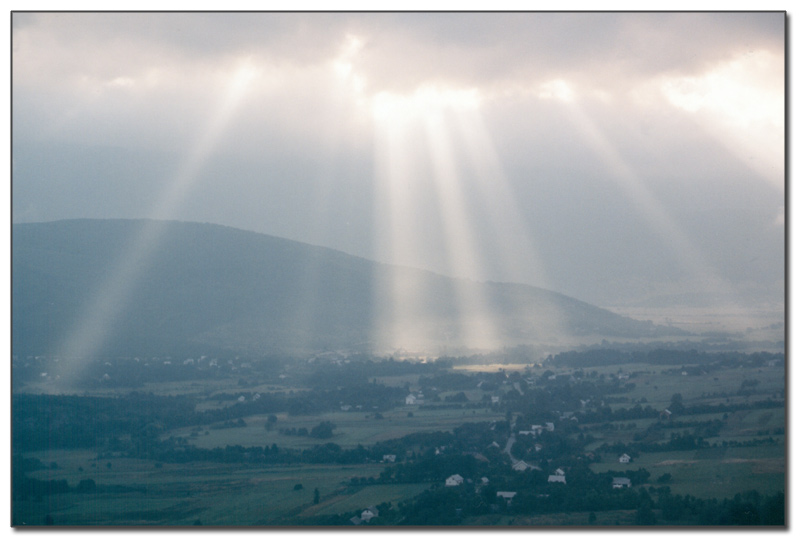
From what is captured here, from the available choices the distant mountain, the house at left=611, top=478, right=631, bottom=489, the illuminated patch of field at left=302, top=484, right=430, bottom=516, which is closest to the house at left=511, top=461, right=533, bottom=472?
the house at left=611, top=478, right=631, bottom=489

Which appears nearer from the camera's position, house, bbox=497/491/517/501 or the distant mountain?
house, bbox=497/491/517/501

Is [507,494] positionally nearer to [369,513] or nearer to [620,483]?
[620,483]

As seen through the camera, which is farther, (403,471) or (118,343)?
(118,343)

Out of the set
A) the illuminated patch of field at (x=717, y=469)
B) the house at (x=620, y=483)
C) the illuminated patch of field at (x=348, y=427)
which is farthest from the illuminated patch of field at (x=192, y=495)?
the illuminated patch of field at (x=717, y=469)

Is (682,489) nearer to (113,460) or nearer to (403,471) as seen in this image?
(403,471)

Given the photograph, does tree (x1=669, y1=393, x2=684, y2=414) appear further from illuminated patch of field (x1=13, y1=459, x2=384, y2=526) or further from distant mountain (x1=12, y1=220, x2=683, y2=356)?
distant mountain (x1=12, y1=220, x2=683, y2=356)

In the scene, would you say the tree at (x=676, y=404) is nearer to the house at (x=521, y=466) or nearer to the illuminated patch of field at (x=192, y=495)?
the house at (x=521, y=466)

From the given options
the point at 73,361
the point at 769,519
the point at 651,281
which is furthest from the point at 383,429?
the point at 651,281
